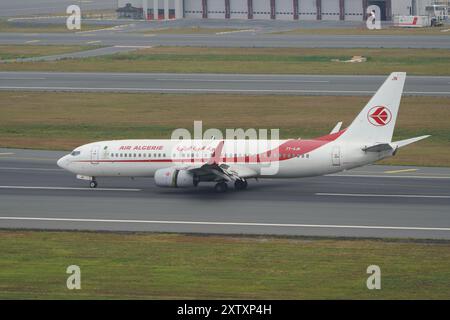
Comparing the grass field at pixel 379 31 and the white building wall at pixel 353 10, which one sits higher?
the white building wall at pixel 353 10

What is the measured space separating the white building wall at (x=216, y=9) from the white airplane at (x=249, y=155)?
12377 cm

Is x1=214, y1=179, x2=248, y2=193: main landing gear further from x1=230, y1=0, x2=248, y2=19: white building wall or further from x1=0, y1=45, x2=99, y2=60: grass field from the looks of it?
x1=230, y1=0, x2=248, y2=19: white building wall

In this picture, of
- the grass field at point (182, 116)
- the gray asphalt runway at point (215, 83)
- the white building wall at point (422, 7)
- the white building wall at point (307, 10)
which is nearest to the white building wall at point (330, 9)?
the white building wall at point (307, 10)

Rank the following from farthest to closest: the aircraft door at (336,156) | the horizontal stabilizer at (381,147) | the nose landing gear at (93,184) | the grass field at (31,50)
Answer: the grass field at (31,50) < the nose landing gear at (93,184) < the aircraft door at (336,156) < the horizontal stabilizer at (381,147)

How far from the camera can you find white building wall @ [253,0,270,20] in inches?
7362

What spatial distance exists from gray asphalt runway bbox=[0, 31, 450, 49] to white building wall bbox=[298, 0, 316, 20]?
86.1 ft

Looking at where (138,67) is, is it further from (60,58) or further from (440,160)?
(440,160)

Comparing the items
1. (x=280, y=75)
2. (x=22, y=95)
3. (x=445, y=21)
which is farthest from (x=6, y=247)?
(x=445, y=21)

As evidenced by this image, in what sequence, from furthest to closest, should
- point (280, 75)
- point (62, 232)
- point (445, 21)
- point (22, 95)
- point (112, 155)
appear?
point (445, 21)
point (280, 75)
point (22, 95)
point (112, 155)
point (62, 232)

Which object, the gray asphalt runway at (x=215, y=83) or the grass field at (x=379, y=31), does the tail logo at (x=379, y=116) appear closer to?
the gray asphalt runway at (x=215, y=83)

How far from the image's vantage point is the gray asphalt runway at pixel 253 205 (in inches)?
2148

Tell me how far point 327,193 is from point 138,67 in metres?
65.8

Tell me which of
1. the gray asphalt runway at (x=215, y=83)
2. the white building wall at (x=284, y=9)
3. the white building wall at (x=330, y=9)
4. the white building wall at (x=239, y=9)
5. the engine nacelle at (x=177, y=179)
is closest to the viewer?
the engine nacelle at (x=177, y=179)

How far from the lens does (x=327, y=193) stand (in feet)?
208
